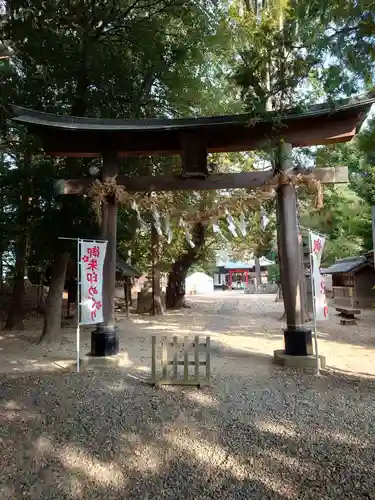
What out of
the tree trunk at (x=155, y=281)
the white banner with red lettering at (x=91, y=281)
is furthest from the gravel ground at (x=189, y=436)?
the tree trunk at (x=155, y=281)

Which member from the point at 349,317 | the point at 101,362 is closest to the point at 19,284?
the point at 101,362

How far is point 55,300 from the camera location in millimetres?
9820

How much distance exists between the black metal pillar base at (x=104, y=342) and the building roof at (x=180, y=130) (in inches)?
132

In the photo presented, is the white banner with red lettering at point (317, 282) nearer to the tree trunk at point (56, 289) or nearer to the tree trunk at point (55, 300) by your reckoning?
the tree trunk at point (56, 289)

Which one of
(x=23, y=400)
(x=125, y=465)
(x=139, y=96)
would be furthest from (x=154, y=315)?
(x=125, y=465)

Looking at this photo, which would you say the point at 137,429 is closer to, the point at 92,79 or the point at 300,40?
the point at 300,40

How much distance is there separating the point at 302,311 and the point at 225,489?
3.94 metres

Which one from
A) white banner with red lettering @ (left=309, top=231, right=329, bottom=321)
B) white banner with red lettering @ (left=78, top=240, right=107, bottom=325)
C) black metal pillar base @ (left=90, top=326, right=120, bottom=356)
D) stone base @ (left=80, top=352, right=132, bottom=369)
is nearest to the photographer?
white banner with red lettering @ (left=309, top=231, right=329, bottom=321)

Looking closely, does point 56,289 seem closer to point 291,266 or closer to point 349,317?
point 291,266

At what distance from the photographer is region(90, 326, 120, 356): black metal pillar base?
6.75 m

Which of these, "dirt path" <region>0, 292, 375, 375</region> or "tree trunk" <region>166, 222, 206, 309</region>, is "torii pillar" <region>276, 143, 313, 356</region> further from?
"tree trunk" <region>166, 222, 206, 309</region>

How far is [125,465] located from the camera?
3533 mm

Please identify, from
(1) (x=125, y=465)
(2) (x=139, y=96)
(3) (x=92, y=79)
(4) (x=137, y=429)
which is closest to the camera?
(1) (x=125, y=465)

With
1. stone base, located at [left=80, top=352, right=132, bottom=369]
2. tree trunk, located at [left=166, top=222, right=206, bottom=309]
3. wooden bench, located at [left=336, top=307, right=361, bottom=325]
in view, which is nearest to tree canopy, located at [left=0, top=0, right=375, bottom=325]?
stone base, located at [left=80, top=352, right=132, bottom=369]
